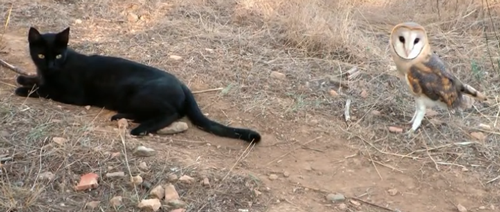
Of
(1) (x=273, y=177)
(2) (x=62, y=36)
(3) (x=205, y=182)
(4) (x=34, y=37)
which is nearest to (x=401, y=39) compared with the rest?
(1) (x=273, y=177)

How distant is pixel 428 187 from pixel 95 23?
2.88 m

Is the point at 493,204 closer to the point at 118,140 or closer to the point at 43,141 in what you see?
the point at 118,140

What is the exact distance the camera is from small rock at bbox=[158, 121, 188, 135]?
3.57 metres

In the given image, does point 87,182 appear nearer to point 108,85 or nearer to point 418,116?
point 108,85

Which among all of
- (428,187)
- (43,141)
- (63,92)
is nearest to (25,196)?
(43,141)

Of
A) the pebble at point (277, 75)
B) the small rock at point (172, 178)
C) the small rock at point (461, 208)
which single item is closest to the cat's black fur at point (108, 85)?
the small rock at point (172, 178)

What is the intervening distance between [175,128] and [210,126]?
0.19m

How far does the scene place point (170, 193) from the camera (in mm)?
2922

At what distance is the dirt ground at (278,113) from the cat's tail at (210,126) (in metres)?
0.05

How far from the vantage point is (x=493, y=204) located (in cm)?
324

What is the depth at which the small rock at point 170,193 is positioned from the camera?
114 inches

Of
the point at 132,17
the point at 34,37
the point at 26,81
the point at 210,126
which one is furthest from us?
the point at 132,17

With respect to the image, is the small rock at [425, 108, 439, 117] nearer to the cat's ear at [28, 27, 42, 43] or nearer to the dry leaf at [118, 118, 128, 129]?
the dry leaf at [118, 118, 128, 129]

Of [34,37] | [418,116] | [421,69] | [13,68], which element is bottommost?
[13,68]
